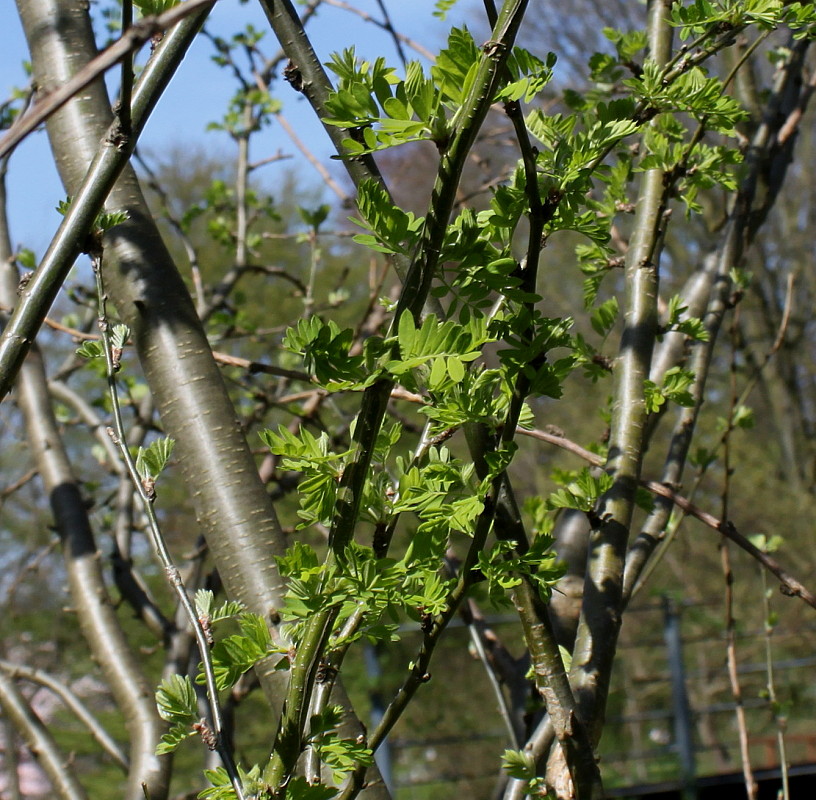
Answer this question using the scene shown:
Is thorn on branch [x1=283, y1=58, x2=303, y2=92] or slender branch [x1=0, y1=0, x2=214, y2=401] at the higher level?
thorn on branch [x1=283, y1=58, x2=303, y2=92]

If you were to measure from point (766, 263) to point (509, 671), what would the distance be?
9342 millimetres

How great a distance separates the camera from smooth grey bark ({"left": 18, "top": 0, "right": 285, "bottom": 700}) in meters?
1.14

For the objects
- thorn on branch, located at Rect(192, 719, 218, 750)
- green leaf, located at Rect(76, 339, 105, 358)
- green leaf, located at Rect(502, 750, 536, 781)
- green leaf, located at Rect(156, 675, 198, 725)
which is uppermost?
green leaf, located at Rect(76, 339, 105, 358)

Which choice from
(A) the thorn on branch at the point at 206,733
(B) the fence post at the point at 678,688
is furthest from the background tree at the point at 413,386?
(B) the fence post at the point at 678,688

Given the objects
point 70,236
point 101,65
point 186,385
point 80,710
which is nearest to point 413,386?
point 101,65

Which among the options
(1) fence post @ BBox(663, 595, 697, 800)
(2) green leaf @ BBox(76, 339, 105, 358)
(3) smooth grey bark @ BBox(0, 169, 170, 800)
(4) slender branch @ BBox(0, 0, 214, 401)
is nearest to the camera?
(4) slender branch @ BBox(0, 0, 214, 401)

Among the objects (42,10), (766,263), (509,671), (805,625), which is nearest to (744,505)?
(805,625)

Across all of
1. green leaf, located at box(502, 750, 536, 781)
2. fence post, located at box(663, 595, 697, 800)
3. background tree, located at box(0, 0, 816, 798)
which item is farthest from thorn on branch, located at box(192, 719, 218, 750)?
fence post, located at box(663, 595, 697, 800)

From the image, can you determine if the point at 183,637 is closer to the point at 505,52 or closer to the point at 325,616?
the point at 325,616

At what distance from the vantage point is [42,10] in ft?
4.94

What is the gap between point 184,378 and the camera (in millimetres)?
1239

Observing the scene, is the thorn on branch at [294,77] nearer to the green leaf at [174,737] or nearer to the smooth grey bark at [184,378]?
the smooth grey bark at [184,378]

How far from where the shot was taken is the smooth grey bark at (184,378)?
114 centimetres

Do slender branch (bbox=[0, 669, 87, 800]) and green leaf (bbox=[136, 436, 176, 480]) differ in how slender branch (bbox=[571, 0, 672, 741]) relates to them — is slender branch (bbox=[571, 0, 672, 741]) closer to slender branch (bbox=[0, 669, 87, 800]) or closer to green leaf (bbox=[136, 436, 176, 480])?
green leaf (bbox=[136, 436, 176, 480])
